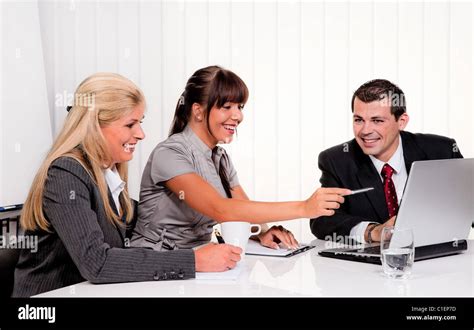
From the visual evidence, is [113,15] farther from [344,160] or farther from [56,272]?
[56,272]

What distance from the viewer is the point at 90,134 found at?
6.07ft

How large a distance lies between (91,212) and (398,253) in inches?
34.7

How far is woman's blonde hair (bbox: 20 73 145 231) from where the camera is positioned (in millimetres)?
1767

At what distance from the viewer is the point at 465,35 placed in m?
3.86

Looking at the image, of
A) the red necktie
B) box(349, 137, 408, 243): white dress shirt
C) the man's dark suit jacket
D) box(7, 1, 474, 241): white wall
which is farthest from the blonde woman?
box(7, 1, 474, 241): white wall

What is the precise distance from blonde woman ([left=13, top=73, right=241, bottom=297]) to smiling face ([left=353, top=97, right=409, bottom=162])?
120 cm

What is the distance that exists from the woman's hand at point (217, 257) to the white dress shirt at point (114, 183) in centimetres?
43

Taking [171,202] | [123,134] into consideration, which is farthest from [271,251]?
[123,134]

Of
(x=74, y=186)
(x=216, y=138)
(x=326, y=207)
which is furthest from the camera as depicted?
(x=216, y=138)

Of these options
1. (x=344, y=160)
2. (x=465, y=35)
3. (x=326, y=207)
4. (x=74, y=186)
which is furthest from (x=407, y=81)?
(x=74, y=186)

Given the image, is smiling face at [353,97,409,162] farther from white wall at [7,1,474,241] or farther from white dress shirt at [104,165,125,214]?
white dress shirt at [104,165,125,214]

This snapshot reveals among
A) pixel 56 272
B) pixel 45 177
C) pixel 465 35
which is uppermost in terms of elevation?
pixel 465 35

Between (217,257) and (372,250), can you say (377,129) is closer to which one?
(372,250)
